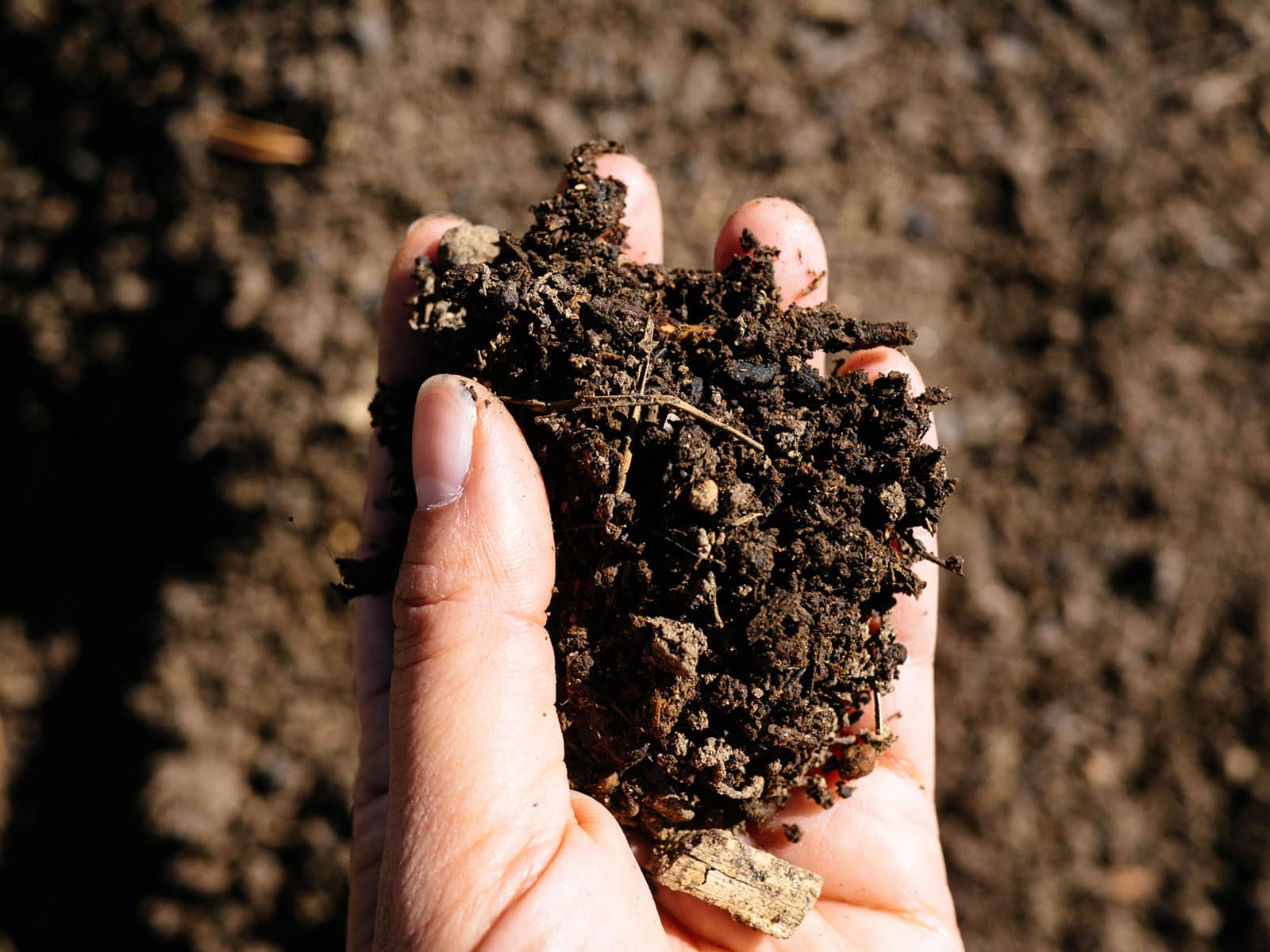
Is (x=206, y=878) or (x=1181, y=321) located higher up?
(x=1181, y=321)

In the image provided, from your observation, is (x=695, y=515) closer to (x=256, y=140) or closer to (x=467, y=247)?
(x=467, y=247)

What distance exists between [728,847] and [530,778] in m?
0.67

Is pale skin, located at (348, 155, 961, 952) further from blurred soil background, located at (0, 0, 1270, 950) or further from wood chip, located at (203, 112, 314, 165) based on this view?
wood chip, located at (203, 112, 314, 165)

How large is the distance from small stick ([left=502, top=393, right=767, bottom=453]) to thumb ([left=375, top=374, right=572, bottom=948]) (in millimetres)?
103

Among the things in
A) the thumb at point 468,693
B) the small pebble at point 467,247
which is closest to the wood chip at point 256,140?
the small pebble at point 467,247

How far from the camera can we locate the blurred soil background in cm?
366

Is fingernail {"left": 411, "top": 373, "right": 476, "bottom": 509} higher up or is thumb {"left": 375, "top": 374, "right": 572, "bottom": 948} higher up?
fingernail {"left": 411, "top": 373, "right": 476, "bottom": 509}

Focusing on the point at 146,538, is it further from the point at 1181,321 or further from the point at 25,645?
the point at 1181,321

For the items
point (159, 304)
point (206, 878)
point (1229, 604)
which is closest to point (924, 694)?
point (1229, 604)

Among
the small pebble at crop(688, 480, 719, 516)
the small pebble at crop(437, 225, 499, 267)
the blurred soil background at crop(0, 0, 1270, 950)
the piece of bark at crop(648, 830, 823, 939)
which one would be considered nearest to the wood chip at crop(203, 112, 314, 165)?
the blurred soil background at crop(0, 0, 1270, 950)

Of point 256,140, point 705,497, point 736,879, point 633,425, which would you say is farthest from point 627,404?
point 256,140

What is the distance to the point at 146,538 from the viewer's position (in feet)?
12.3

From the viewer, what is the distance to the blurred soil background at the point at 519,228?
12.0ft

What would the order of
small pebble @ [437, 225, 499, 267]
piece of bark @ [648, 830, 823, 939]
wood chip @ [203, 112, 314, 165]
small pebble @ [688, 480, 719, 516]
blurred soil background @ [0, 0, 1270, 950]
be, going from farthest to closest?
A: wood chip @ [203, 112, 314, 165], blurred soil background @ [0, 0, 1270, 950], small pebble @ [437, 225, 499, 267], piece of bark @ [648, 830, 823, 939], small pebble @ [688, 480, 719, 516]
